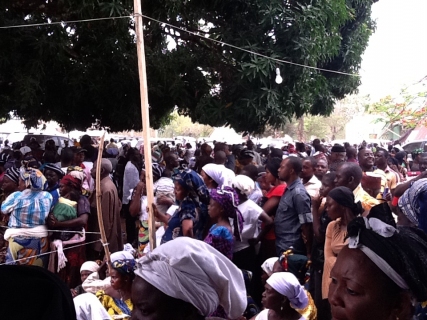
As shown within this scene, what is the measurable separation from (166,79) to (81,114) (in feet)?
12.3

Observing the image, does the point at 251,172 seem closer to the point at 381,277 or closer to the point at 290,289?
the point at 290,289

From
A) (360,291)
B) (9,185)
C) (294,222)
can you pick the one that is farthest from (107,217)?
(360,291)

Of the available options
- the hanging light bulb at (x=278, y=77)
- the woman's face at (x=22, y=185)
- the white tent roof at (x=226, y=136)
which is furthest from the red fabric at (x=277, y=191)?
the white tent roof at (x=226, y=136)

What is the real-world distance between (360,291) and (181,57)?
967 cm

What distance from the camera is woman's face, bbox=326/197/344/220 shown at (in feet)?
13.3

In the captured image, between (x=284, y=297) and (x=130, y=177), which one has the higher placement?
(x=284, y=297)

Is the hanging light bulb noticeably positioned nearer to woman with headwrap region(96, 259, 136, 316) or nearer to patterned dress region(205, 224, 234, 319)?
patterned dress region(205, 224, 234, 319)

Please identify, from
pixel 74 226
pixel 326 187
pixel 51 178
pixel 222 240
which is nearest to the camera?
pixel 222 240

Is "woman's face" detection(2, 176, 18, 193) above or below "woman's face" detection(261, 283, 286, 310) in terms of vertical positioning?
below

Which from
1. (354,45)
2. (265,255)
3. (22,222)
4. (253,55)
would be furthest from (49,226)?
(354,45)

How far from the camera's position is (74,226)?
571 cm

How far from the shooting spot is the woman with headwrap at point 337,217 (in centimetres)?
404

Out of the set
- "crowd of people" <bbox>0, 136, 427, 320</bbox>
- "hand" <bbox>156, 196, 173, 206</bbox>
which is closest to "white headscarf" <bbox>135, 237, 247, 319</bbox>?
"crowd of people" <bbox>0, 136, 427, 320</bbox>

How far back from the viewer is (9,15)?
32.7 feet
